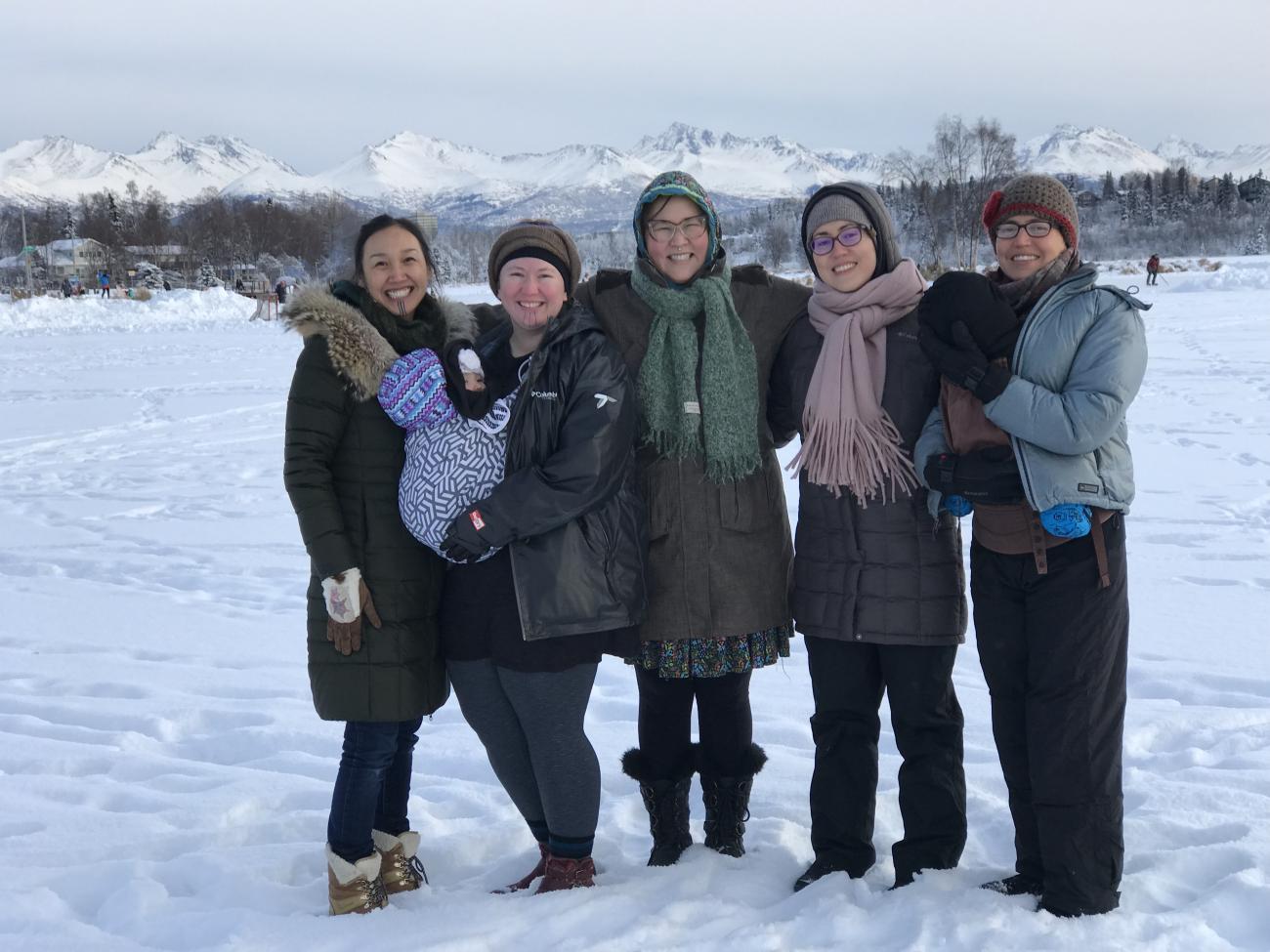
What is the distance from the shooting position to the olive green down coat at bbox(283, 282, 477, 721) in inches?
96.5

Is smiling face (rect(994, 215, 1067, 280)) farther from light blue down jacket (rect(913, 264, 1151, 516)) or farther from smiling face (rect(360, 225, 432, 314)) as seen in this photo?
smiling face (rect(360, 225, 432, 314))

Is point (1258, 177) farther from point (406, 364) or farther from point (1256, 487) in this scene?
point (406, 364)

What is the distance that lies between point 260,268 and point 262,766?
2823 inches

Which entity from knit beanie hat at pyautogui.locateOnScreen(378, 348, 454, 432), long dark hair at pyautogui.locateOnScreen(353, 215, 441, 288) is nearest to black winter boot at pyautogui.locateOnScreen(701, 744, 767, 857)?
knit beanie hat at pyautogui.locateOnScreen(378, 348, 454, 432)

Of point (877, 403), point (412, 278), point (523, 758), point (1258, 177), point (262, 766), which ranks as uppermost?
point (1258, 177)

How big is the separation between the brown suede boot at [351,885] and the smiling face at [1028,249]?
6.98 feet

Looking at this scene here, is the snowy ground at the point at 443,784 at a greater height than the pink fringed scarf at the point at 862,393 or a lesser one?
lesser

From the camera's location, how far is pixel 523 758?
267cm

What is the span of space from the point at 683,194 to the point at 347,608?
1316mm

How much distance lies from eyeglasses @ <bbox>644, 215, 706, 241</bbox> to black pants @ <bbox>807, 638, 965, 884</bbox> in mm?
1088

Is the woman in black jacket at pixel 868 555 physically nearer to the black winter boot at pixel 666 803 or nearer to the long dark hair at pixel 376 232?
the black winter boot at pixel 666 803

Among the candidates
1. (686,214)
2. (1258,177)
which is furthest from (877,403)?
(1258,177)

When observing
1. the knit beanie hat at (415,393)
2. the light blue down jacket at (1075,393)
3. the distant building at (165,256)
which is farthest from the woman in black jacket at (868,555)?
the distant building at (165,256)

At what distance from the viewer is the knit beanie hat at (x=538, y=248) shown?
2561mm
